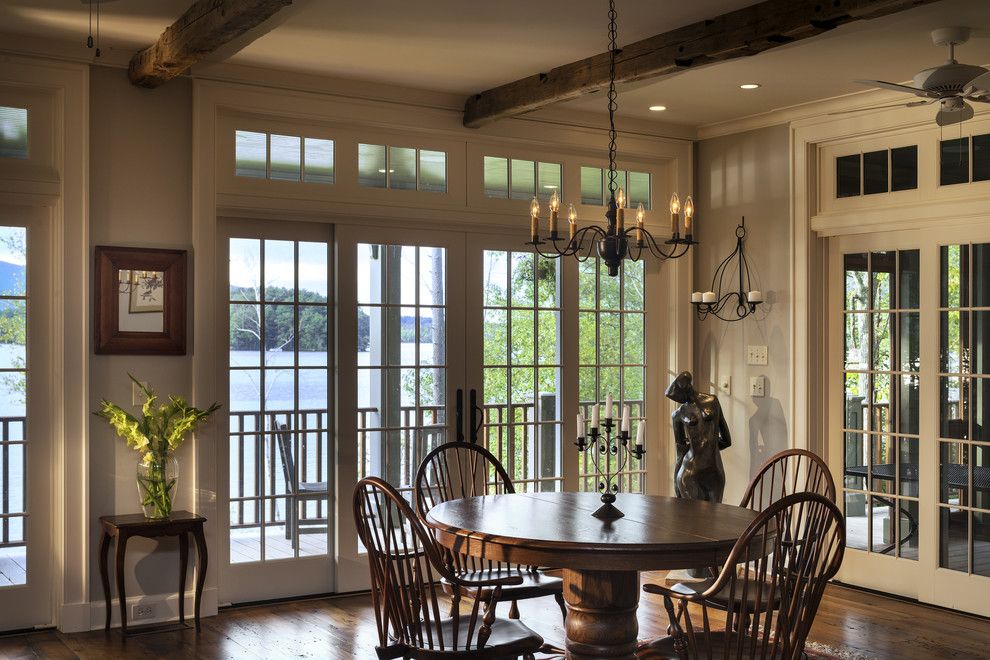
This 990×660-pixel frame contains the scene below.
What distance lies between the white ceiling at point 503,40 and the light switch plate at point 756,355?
1.47 m

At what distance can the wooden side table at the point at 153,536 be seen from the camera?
4.54m

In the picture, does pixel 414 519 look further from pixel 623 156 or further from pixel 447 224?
pixel 623 156

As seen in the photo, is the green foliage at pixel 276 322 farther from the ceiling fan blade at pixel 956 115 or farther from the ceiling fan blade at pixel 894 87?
the ceiling fan blade at pixel 956 115

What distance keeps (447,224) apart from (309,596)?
7.08 feet

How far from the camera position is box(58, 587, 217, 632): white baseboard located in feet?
15.3

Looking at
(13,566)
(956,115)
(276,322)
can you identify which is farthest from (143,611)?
(956,115)

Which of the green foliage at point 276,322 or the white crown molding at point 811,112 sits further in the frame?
the white crown molding at point 811,112

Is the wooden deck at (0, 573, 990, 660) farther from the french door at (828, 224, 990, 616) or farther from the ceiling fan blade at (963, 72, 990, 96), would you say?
the ceiling fan blade at (963, 72, 990, 96)

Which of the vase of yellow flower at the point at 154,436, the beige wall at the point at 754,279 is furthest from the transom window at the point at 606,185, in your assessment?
the vase of yellow flower at the point at 154,436

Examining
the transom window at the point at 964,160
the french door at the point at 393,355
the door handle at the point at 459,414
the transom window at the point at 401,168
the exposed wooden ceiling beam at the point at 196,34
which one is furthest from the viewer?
the door handle at the point at 459,414

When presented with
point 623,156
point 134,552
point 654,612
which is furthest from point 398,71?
point 654,612

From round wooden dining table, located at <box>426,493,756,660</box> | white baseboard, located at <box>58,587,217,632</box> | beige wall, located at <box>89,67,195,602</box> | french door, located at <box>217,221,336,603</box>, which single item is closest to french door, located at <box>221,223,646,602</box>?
french door, located at <box>217,221,336,603</box>

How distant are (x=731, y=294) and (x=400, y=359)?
2.17 meters

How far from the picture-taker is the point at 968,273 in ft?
16.9
